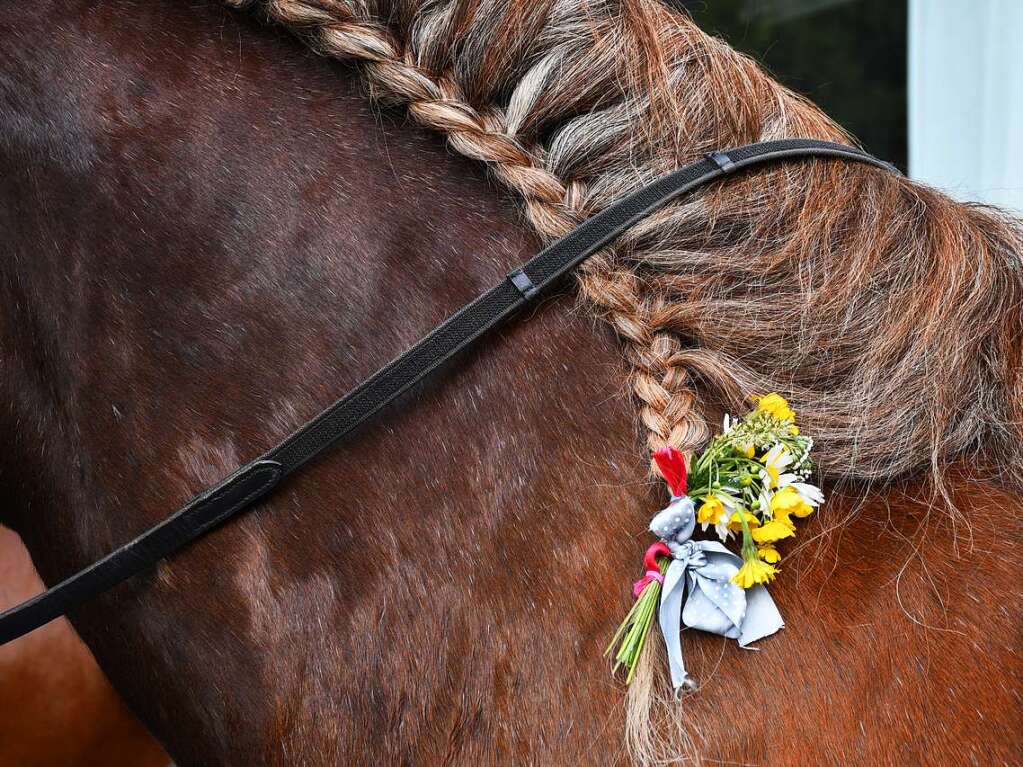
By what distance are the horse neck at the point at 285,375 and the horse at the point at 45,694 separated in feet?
4.52

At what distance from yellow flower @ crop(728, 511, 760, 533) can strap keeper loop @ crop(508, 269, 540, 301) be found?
23 centimetres

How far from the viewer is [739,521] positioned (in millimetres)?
734

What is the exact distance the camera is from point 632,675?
70cm

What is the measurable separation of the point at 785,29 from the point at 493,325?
2.73 metres

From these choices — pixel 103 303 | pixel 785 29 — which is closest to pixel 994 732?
pixel 103 303

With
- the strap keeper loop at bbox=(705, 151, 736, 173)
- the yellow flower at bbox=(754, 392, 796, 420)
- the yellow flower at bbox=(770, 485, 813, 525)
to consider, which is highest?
the strap keeper loop at bbox=(705, 151, 736, 173)

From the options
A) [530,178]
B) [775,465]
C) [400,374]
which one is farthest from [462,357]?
[775,465]

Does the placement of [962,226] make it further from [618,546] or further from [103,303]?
[103,303]

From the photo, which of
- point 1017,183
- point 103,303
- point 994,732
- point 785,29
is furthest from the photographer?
point 785,29

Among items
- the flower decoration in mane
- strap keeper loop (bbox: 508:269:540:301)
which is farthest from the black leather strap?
the flower decoration in mane

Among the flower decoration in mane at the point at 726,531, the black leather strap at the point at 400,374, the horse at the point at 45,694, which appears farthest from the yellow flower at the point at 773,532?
the horse at the point at 45,694

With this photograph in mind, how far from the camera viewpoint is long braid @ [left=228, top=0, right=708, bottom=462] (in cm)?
74

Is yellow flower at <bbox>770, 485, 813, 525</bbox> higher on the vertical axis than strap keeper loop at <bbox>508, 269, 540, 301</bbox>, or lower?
lower

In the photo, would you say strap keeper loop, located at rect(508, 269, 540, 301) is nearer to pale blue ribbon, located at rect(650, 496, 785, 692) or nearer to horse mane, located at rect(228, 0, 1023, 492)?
horse mane, located at rect(228, 0, 1023, 492)
